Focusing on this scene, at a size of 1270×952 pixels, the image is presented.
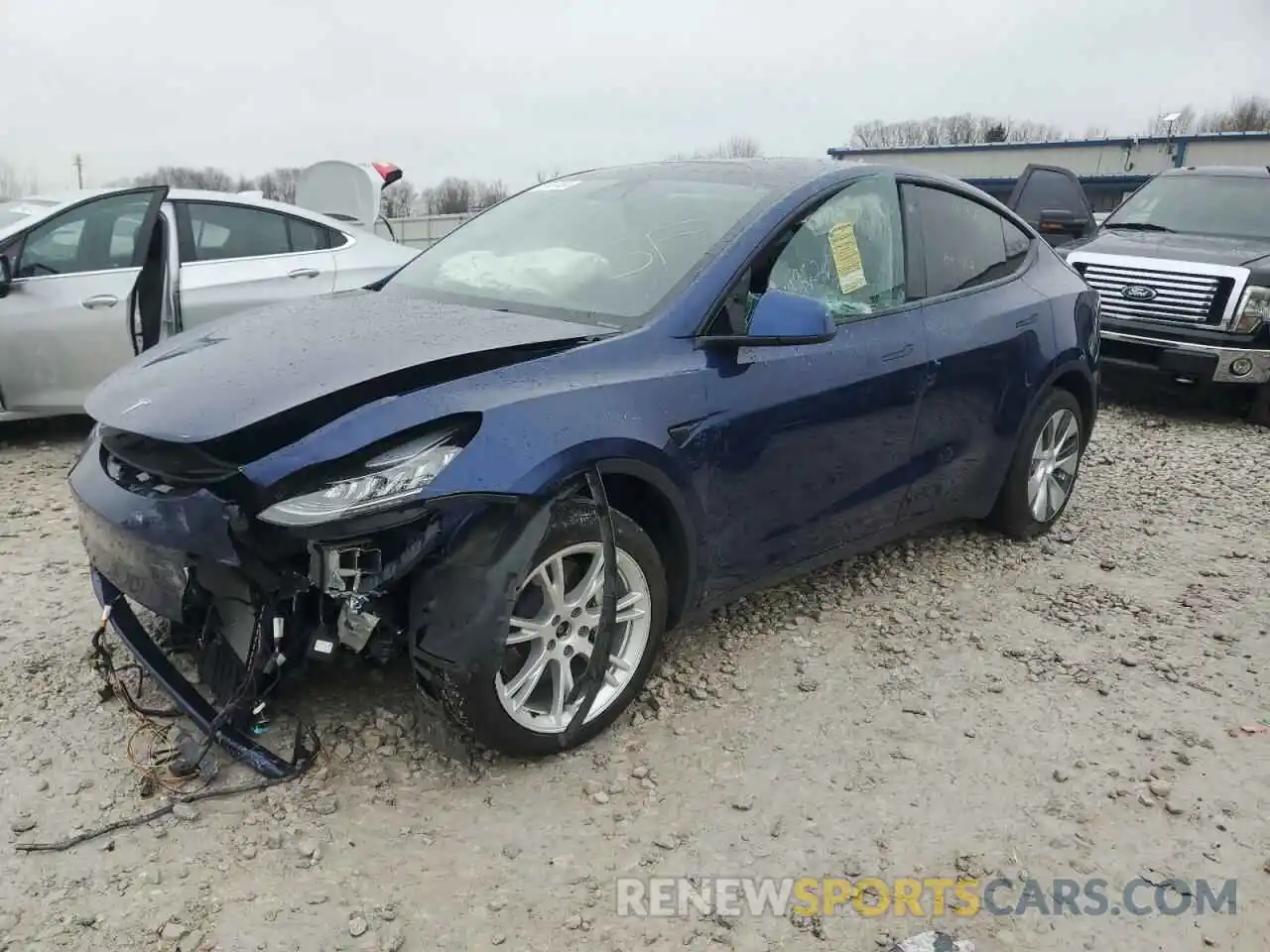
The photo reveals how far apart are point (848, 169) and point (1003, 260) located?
1072 mm

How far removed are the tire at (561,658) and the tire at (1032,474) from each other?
222 centimetres

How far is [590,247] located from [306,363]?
3.88 feet

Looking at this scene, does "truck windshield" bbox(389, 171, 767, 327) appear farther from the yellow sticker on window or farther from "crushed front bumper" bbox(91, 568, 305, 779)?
"crushed front bumper" bbox(91, 568, 305, 779)

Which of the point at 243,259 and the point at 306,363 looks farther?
the point at 243,259

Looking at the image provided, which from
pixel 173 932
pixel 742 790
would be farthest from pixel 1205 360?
pixel 173 932

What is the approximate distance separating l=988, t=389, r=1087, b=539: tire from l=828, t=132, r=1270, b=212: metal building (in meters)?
30.0

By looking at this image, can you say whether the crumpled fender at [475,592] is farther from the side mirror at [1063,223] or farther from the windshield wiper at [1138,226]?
the windshield wiper at [1138,226]

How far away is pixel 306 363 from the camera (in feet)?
8.88

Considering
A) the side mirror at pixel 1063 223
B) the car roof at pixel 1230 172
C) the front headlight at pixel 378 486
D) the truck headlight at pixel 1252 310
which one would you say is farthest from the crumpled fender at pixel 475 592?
the car roof at pixel 1230 172

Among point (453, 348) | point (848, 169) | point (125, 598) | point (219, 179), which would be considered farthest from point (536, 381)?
point (219, 179)

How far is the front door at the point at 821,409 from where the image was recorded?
10.3ft

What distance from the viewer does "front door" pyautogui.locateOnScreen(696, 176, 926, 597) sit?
3146 mm

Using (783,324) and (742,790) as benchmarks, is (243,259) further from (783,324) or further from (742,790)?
(742,790)

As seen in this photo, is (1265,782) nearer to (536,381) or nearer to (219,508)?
(536,381)
